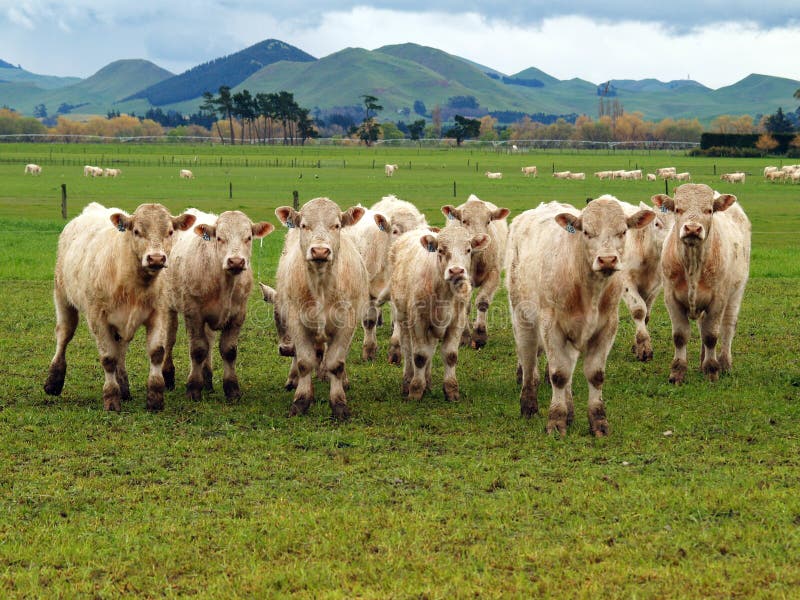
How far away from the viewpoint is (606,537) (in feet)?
22.3

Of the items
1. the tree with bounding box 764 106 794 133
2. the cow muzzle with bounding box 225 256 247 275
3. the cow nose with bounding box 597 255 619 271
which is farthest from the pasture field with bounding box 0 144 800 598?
the tree with bounding box 764 106 794 133

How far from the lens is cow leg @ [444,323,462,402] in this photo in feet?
37.1

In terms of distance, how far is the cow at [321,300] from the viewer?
412 inches

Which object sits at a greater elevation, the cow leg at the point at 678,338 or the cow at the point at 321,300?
the cow at the point at 321,300

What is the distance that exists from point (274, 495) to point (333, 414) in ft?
8.52

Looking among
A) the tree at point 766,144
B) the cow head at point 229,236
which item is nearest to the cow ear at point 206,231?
the cow head at point 229,236

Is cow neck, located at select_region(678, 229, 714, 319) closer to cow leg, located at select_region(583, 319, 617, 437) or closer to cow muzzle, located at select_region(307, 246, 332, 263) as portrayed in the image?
cow leg, located at select_region(583, 319, 617, 437)

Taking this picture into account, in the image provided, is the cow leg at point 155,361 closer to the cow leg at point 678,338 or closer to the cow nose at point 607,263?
the cow nose at point 607,263

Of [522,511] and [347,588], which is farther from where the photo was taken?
[522,511]

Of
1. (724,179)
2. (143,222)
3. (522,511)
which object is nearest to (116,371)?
(143,222)

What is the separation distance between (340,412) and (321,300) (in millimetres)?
1198

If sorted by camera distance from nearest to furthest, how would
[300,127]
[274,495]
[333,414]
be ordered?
[274,495] → [333,414] → [300,127]

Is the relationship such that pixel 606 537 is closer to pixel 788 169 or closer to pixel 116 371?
pixel 116 371

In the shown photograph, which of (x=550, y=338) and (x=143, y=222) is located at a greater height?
(x=143, y=222)
